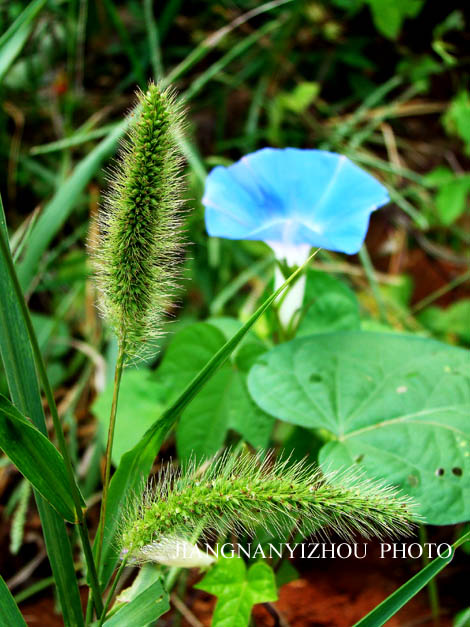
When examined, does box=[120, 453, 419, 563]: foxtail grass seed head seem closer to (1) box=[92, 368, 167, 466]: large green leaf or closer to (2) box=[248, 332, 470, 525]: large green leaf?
(2) box=[248, 332, 470, 525]: large green leaf

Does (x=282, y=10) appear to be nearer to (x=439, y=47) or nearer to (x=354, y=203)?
(x=439, y=47)

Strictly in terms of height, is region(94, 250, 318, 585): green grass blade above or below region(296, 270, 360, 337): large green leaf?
below

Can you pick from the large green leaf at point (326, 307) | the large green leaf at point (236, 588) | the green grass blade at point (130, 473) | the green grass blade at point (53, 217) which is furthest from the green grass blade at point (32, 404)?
the large green leaf at point (326, 307)

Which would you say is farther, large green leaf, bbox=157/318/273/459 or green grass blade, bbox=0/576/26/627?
large green leaf, bbox=157/318/273/459

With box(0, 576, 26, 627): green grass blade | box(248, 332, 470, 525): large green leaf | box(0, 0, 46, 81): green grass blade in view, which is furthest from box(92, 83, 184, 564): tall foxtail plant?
box(0, 0, 46, 81): green grass blade

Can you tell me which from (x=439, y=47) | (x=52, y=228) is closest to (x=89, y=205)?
(x=52, y=228)

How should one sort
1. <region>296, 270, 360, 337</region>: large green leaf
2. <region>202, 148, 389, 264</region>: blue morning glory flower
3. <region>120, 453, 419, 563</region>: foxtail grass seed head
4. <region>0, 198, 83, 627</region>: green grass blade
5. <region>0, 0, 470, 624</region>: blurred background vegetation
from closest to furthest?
<region>120, 453, 419, 563</region>: foxtail grass seed head < <region>0, 198, 83, 627</region>: green grass blade < <region>202, 148, 389, 264</region>: blue morning glory flower < <region>296, 270, 360, 337</region>: large green leaf < <region>0, 0, 470, 624</region>: blurred background vegetation

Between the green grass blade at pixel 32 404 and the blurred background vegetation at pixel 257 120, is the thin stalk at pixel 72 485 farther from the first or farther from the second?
the blurred background vegetation at pixel 257 120
